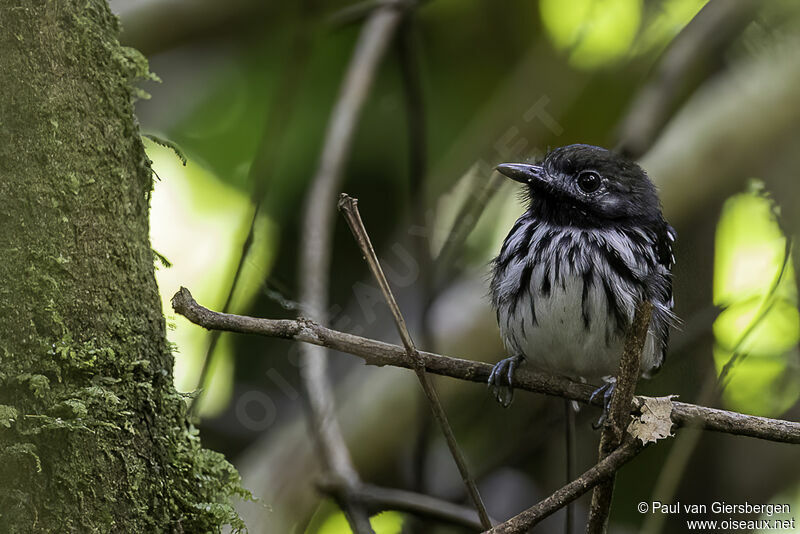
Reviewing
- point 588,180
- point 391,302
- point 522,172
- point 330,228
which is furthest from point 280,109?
point 391,302

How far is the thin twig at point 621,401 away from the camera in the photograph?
136 centimetres

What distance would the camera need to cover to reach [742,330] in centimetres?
316

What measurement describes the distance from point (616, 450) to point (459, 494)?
2.20m

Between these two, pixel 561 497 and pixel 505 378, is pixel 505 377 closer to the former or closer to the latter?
pixel 505 378

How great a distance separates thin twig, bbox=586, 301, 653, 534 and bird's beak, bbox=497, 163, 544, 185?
46.6 inches

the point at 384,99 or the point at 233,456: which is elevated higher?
the point at 384,99

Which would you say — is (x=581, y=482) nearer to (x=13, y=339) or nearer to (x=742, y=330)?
(x=13, y=339)

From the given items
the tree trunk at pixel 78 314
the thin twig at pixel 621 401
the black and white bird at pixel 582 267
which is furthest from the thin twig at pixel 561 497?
the black and white bird at pixel 582 267

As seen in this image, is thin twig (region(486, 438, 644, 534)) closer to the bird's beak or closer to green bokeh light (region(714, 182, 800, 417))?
the bird's beak

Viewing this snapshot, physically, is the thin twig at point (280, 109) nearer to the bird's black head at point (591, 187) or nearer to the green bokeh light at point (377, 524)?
the bird's black head at point (591, 187)

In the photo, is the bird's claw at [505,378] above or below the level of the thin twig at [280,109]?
below

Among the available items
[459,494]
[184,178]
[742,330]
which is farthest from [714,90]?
[184,178]

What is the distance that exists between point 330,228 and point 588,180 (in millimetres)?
1077

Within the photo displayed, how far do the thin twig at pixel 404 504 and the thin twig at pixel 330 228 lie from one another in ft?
0.12
